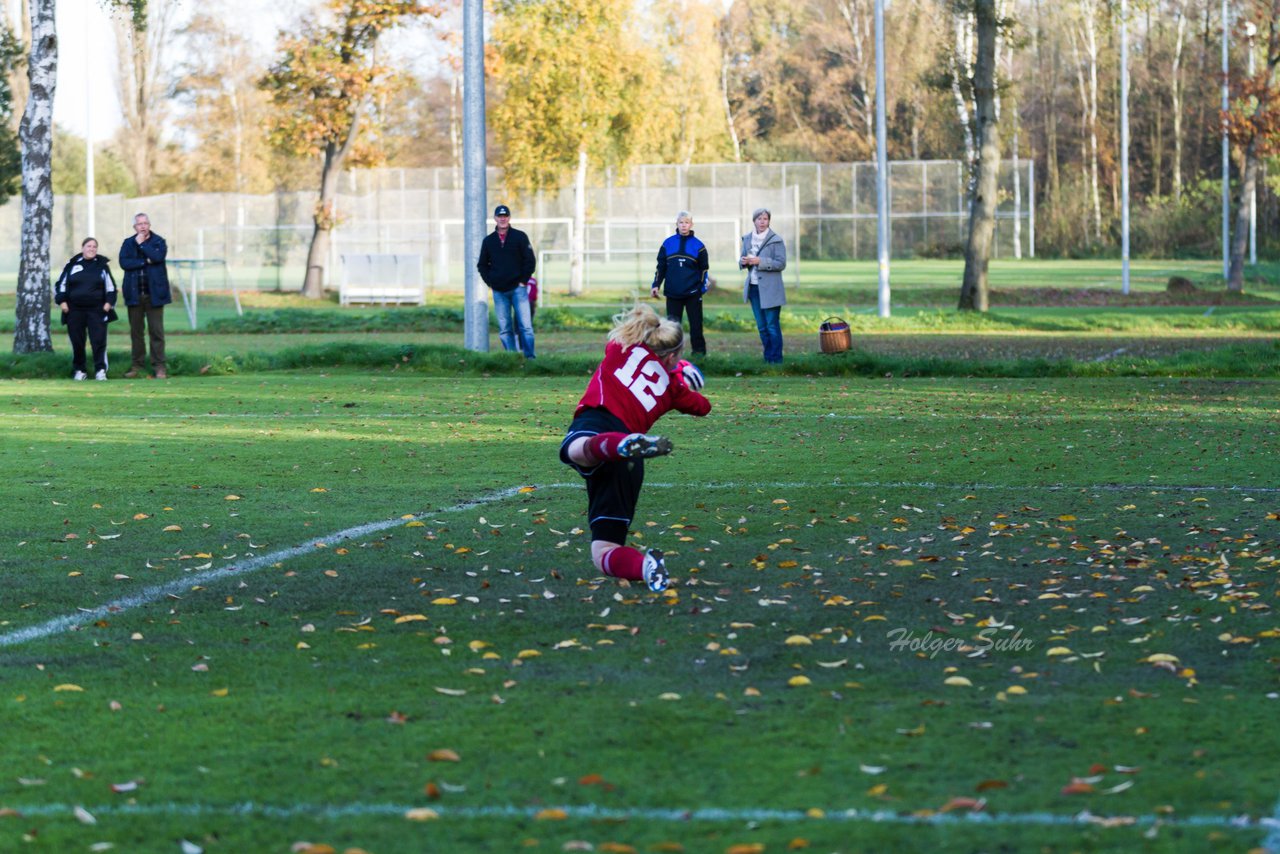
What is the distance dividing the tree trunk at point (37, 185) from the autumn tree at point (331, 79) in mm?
20449

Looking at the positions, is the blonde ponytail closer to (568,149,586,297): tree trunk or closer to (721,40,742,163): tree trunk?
(568,149,586,297): tree trunk

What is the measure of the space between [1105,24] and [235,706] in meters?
28.1

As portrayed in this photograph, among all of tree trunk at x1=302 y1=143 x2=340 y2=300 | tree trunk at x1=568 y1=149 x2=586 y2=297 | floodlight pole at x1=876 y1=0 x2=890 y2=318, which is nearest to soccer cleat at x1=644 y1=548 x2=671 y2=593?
floodlight pole at x1=876 y1=0 x2=890 y2=318

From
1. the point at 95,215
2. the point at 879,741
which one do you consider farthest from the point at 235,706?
the point at 95,215

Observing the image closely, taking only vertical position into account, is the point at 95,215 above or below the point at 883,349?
above

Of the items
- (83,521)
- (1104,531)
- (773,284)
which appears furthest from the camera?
(773,284)

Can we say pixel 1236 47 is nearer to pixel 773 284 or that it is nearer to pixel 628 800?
pixel 773 284

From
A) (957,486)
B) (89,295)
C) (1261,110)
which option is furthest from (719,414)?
(1261,110)

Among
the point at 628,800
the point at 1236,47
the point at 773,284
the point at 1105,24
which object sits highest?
the point at 1236,47

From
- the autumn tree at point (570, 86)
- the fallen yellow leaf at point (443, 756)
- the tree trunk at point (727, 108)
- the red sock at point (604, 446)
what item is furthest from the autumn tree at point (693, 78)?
Answer: the fallen yellow leaf at point (443, 756)

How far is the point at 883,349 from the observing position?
77.7ft

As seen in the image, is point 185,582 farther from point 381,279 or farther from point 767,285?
point 381,279

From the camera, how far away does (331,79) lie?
143 ft

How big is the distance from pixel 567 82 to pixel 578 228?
13.7 feet
